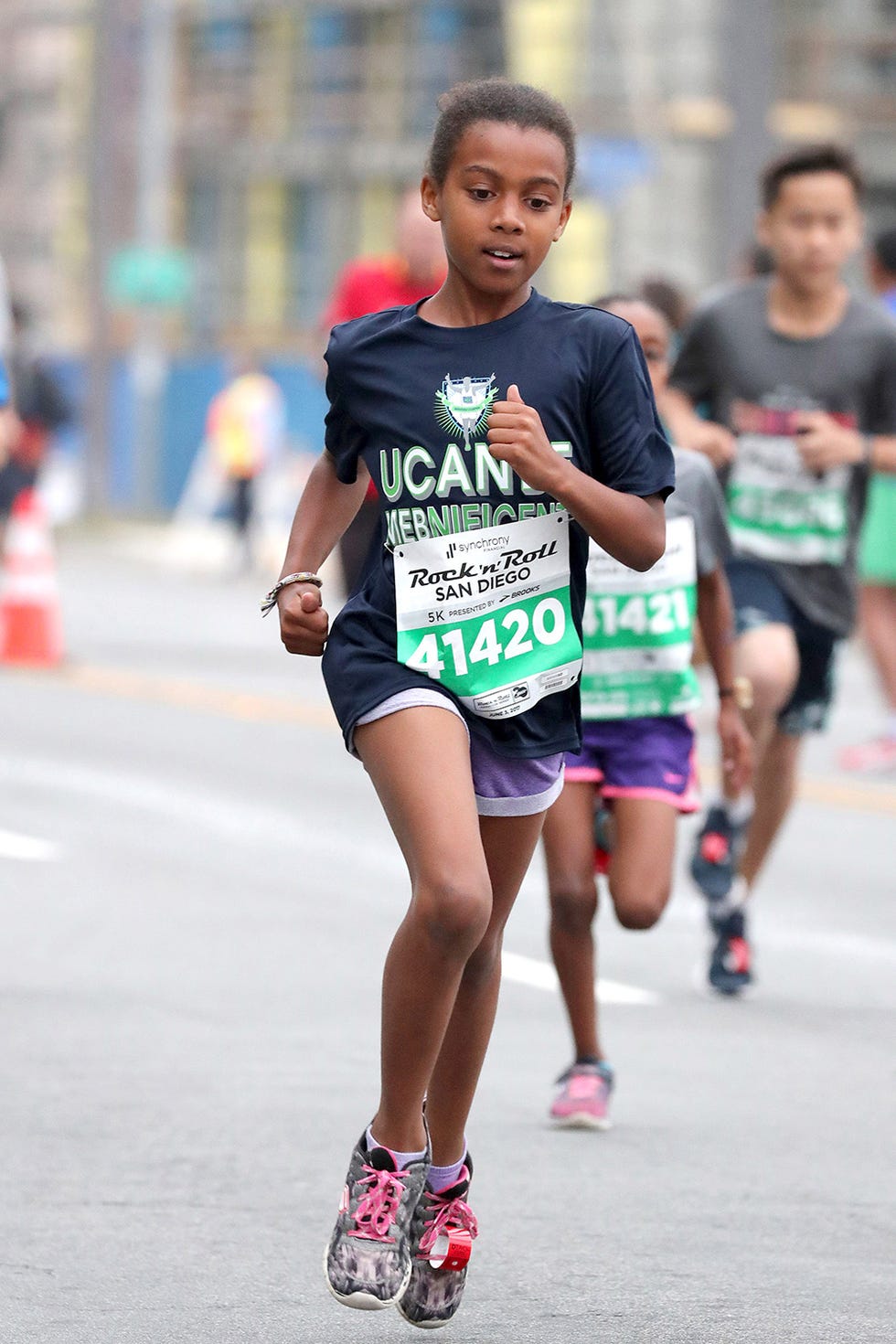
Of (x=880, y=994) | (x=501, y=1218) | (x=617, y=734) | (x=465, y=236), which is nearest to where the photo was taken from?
(x=465, y=236)

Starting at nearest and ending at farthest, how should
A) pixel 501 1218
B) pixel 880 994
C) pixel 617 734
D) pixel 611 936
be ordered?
pixel 501 1218 < pixel 617 734 < pixel 880 994 < pixel 611 936

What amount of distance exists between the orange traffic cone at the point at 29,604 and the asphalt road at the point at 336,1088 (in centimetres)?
364

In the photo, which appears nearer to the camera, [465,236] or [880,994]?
[465,236]

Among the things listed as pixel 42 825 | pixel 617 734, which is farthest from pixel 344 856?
pixel 617 734

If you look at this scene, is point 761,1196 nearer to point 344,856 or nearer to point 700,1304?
point 700,1304

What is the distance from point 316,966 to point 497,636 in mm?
Answer: 3412

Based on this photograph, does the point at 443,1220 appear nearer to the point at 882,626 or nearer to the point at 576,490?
the point at 576,490

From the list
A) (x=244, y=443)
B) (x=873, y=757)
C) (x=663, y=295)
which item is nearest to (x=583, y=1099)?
(x=663, y=295)

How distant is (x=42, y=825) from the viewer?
1010 centimetres

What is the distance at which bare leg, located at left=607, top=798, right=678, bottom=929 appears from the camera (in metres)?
6.13

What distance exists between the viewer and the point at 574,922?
19.7 feet

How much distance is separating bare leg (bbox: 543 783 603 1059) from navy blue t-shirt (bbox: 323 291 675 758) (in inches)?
59.9

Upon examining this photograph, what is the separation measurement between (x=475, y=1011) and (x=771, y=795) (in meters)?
3.31

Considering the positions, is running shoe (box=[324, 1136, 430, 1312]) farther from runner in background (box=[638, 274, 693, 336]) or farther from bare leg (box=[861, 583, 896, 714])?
bare leg (box=[861, 583, 896, 714])
